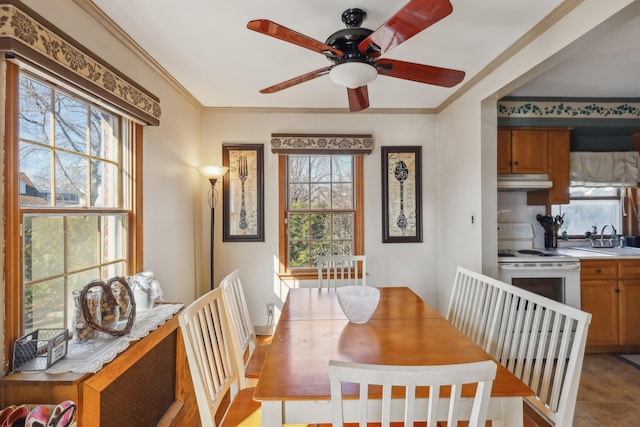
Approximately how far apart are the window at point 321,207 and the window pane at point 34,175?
7.17 ft

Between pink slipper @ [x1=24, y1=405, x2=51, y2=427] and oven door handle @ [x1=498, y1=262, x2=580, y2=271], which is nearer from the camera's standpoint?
pink slipper @ [x1=24, y1=405, x2=51, y2=427]

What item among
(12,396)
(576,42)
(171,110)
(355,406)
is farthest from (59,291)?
(576,42)

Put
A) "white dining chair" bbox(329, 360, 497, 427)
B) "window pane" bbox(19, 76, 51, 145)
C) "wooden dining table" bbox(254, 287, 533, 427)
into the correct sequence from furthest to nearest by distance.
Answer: "window pane" bbox(19, 76, 51, 145)
"wooden dining table" bbox(254, 287, 533, 427)
"white dining chair" bbox(329, 360, 497, 427)

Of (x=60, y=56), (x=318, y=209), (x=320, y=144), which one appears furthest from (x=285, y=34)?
(x=318, y=209)

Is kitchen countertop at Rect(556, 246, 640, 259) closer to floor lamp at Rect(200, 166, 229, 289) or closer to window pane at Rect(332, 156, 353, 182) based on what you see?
window pane at Rect(332, 156, 353, 182)

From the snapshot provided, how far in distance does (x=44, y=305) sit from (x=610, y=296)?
4191mm

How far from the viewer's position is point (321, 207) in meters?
3.53

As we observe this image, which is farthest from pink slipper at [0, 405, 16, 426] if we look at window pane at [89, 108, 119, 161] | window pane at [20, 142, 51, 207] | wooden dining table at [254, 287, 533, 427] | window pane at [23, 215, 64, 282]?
window pane at [89, 108, 119, 161]

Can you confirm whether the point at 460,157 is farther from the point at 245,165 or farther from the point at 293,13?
the point at 245,165

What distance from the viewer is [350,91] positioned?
6.37ft

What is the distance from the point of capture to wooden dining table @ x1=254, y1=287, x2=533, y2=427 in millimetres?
999

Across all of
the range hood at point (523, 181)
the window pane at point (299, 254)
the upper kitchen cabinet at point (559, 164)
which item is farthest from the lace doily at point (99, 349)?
the upper kitchen cabinet at point (559, 164)

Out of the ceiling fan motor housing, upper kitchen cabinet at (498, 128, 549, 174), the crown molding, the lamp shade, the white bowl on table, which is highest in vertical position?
the crown molding

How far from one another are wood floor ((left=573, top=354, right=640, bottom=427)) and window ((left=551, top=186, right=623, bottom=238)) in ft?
4.65
